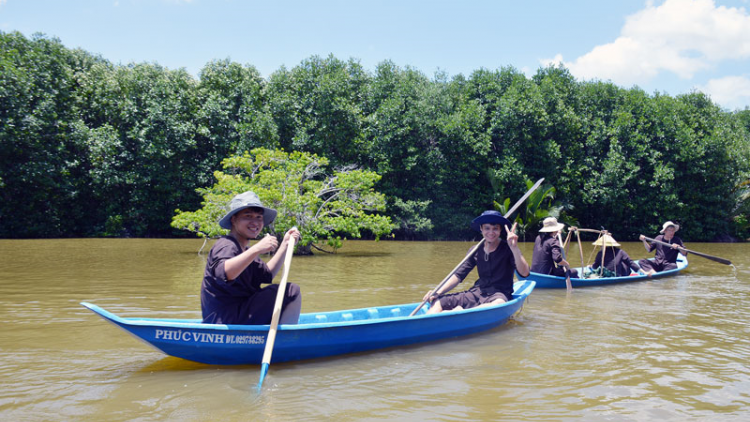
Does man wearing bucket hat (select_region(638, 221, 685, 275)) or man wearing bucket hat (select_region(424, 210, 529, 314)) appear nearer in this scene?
man wearing bucket hat (select_region(424, 210, 529, 314))

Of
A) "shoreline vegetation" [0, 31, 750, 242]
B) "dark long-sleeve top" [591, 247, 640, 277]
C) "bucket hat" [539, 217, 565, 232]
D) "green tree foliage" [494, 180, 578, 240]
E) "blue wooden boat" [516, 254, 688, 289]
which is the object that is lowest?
"blue wooden boat" [516, 254, 688, 289]

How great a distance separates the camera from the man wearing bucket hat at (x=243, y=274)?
13.8 feet

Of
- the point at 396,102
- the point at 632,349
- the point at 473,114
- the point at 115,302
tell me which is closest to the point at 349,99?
the point at 396,102

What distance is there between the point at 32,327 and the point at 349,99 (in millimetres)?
23023

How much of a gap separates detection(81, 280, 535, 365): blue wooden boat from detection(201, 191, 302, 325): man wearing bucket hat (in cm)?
17

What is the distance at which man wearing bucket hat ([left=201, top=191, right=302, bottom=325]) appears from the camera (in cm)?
421

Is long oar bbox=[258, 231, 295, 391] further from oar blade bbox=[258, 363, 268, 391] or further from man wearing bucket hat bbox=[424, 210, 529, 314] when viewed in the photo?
man wearing bucket hat bbox=[424, 210, 529, 314]

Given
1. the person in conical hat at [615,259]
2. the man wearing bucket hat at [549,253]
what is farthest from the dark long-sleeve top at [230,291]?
the person in conical hat at [615,259]

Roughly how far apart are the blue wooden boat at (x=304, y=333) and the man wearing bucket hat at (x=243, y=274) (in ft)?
0.57

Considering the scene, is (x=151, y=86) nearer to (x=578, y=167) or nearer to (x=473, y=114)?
(x=473, y=114)

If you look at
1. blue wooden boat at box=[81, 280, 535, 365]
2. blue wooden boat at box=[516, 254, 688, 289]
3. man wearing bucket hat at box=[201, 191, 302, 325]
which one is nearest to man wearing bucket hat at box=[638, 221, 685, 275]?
blue wooden boat at box=[516, 254, 688, 289]

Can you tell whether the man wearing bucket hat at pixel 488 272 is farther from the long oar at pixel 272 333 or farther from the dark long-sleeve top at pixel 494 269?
the long oar at pixel 272 333

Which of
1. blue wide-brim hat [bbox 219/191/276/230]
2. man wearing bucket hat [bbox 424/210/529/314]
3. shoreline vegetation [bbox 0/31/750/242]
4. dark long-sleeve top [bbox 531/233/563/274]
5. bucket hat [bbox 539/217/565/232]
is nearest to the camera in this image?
blue wide-brim hat [bbox 219/191/276/230]

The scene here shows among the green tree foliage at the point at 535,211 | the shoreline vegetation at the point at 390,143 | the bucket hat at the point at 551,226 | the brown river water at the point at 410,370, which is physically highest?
the shoreline vegetation at the point at 390,143
